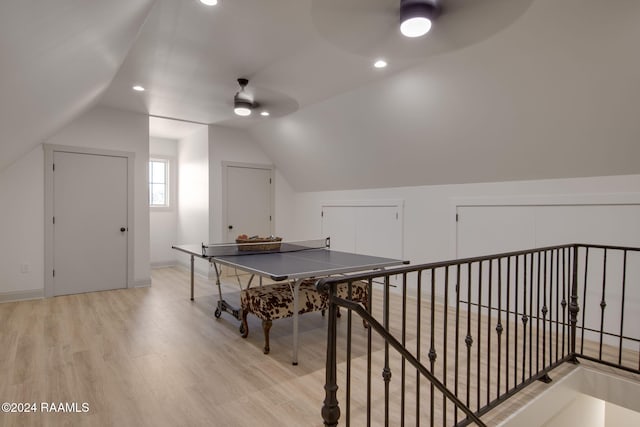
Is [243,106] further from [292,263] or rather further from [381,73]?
[292,263]

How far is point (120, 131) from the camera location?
193 inches

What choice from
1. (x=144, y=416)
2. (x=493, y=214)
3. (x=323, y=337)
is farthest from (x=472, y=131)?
(x=144, y=416)

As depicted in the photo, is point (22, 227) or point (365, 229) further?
point (365, 229)

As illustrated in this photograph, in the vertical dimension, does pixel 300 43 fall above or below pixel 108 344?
above

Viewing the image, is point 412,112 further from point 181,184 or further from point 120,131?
point 181,184

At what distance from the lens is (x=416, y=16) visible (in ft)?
5.31

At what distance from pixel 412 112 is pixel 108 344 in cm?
370

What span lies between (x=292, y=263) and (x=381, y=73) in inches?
82.2

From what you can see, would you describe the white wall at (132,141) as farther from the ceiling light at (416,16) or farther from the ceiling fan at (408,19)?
the ceiling light at (416,16)

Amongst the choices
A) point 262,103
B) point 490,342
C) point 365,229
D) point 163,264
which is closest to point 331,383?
point 490,342

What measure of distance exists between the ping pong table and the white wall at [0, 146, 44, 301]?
2249 mm

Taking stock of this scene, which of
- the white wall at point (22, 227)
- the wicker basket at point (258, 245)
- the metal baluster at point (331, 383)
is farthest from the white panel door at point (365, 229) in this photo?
the white wall at point (22, 227)

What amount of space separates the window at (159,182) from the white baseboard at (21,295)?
8.84 feet

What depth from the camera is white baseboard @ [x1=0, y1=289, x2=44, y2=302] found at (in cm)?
414
